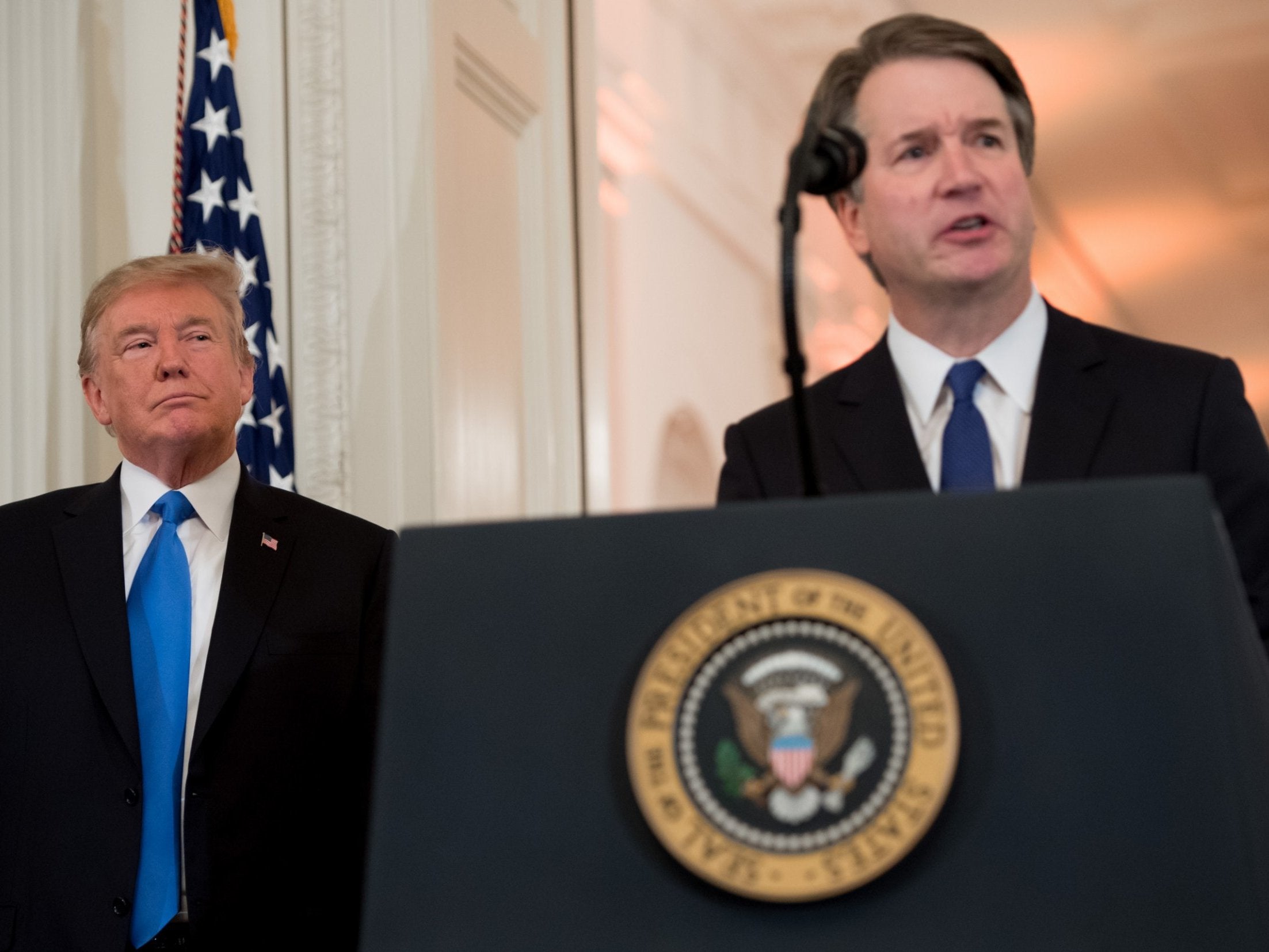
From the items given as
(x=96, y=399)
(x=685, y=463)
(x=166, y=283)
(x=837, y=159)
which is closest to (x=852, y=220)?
(x=837, y=159)

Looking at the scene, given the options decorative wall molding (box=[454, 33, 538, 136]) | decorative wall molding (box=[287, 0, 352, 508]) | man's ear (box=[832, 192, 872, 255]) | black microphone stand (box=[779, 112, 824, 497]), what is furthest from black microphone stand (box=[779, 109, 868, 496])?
decorative wall molding (box=[454, 33, 538, 136])

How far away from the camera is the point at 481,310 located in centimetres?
445

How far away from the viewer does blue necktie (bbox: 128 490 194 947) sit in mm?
2234

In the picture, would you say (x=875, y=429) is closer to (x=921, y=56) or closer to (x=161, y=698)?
(x=921, y=56)

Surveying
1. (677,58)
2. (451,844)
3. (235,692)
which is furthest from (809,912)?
(677,58)

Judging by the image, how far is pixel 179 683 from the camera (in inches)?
92.8

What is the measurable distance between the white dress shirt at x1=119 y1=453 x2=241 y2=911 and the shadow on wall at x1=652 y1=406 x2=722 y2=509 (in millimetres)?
6229

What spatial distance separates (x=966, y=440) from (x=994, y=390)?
0.28ft

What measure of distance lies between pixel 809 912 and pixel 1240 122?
468 inches

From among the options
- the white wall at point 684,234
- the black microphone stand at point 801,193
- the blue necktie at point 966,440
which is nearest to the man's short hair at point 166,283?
the blue necktie at point 966,440

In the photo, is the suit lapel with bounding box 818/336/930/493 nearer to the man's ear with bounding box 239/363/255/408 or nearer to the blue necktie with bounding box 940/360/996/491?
the blue necktie with bounding box 940/360/996/491

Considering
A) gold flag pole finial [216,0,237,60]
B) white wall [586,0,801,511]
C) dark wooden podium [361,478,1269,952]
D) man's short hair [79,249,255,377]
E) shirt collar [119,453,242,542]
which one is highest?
white wall [586,0,801,511]

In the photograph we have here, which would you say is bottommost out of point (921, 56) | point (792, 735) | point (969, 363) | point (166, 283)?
point (792, 735)

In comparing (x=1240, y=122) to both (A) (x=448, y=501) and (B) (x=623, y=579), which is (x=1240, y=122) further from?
(B) (x=623, y=579)
